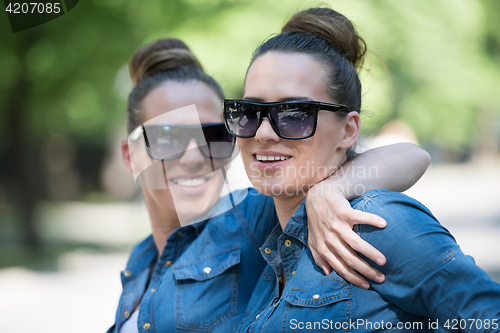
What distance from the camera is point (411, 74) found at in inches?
408

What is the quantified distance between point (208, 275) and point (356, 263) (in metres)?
0.93

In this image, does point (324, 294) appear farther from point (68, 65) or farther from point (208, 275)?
point (68, 65)

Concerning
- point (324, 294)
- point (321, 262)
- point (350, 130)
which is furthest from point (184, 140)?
point (324, 294)

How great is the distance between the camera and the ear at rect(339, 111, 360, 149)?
2.13 meters

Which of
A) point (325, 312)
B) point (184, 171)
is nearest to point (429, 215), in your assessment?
point (325, 312)

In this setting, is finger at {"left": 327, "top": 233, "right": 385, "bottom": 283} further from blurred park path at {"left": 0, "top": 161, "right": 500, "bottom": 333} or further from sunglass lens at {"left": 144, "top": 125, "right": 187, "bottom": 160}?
blurred park path at {"left": 0, "top": 161, "right": 500, "bottom": 333}

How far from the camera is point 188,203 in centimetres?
269

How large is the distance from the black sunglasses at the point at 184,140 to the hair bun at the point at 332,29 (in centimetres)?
75

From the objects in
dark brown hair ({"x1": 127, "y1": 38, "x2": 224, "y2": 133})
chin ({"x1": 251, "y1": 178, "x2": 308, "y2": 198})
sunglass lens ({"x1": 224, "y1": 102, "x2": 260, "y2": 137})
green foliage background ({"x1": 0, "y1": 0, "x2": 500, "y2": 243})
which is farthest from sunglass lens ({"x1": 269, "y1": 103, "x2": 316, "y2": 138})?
green foliage background ({"x1": 0, "y1": 0, "x2": 500, "y2": 243})

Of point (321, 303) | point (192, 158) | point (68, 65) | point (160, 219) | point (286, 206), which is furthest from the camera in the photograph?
point (68, 65)

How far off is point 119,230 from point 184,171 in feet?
35.1

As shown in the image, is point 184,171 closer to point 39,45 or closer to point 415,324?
point 415,324

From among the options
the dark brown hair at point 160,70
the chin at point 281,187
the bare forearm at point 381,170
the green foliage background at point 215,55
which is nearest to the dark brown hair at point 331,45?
the bare forearm at point 381,170

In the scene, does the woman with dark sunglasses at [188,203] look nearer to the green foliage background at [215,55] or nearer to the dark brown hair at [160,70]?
the dark brown hair at [160,70]
